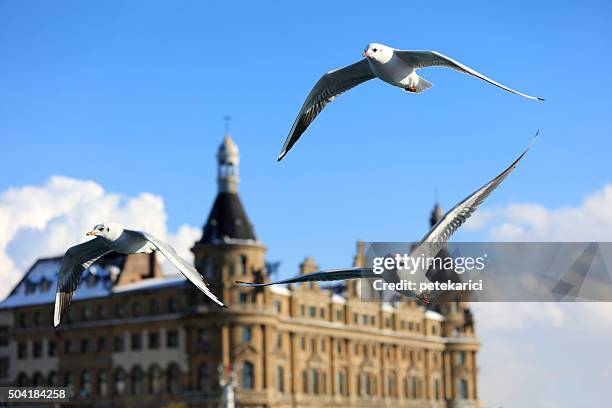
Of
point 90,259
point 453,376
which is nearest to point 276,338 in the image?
point 453,376

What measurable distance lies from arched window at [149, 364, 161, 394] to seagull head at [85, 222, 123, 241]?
8583 centimetres

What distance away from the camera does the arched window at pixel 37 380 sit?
118 metres

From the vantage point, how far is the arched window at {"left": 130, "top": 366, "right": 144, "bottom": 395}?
111 meters

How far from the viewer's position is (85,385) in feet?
376

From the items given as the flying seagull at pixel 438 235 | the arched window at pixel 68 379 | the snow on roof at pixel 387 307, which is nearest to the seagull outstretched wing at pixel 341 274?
the flying seagull at pixel 438 235

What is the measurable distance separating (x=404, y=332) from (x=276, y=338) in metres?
27.9

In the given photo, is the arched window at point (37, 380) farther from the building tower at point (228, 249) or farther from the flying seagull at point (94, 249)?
the flying seagull at point (94, 249)

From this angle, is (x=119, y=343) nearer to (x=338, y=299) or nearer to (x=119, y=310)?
(x=119, y=310)

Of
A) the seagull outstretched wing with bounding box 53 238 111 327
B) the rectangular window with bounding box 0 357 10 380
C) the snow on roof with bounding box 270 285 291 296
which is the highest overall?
the snow on roof with bounding box 270 285 291 296

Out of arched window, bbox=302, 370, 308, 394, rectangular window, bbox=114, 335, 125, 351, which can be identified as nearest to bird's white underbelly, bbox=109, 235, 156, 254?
rectangular window, bbox=114, 335, 125, 351

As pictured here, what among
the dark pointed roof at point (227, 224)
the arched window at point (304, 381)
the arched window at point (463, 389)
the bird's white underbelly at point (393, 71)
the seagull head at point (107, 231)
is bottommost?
the arched window at point (463, 389)

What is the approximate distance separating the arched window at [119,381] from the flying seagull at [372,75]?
3566 inches

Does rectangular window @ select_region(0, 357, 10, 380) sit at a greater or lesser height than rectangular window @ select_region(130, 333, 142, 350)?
lesser

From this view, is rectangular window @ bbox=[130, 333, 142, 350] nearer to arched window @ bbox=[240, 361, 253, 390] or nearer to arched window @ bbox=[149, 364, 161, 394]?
arched window @ bbox=[149, 364, 161, 394]
